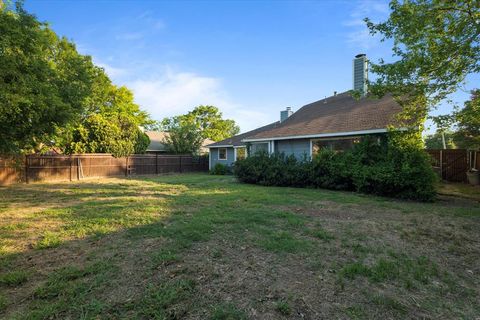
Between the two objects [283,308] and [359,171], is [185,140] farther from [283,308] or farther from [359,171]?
[283,308]

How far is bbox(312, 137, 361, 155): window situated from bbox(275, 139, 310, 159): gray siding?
445mm

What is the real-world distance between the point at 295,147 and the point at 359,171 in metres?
4.91

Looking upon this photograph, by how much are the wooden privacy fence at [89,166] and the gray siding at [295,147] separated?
11.1 meters

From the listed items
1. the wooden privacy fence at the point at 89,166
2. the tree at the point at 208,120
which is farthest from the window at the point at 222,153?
the tree at the point at 208,120

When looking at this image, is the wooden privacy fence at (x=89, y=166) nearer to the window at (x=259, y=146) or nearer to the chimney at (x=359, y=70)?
the window at (x=259, y=146)

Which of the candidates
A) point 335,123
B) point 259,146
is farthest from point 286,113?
point 335,123

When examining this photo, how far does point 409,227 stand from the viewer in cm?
536

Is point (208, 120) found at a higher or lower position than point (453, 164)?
higher

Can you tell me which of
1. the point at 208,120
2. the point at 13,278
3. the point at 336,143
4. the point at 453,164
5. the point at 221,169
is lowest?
the point at 13,278

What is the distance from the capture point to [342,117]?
1356 cm

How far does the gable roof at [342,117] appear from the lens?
1143 centimetres

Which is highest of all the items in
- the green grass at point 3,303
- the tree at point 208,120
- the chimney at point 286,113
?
the tree at point 208,120

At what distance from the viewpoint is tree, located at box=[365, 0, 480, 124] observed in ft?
21.4

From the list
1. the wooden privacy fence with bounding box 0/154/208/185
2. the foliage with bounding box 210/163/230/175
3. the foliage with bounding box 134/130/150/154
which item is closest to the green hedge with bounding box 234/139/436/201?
the foliage with bounding box 210/163/230/175
